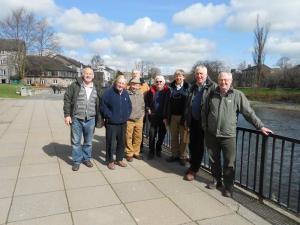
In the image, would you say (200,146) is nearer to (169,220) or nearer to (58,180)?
(169,220)

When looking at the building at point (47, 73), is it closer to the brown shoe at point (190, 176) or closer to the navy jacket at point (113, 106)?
the navy jacket at point (113, 106)

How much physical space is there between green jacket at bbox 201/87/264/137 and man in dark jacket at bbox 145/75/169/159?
192 cm

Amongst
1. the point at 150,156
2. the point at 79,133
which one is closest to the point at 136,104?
the point at 150,156

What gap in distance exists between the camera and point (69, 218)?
12.9 feet

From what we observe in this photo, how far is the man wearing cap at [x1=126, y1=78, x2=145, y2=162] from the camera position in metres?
6.49

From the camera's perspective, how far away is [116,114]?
5.93 m

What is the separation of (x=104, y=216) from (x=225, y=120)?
1.99 metres

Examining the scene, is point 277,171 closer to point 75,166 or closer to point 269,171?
point 269,171

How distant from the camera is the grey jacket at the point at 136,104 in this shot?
6.47m

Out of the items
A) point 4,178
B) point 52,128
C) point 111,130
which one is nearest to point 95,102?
point 111,130

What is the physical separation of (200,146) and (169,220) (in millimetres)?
1747

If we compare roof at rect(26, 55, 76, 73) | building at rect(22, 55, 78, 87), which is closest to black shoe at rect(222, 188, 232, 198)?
roof at rect(26, 55, 76, 73)

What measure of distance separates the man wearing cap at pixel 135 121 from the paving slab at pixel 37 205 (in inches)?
82.4

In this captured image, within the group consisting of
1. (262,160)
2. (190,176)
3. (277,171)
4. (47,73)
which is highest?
(47,73)
